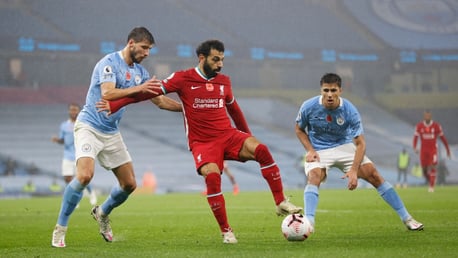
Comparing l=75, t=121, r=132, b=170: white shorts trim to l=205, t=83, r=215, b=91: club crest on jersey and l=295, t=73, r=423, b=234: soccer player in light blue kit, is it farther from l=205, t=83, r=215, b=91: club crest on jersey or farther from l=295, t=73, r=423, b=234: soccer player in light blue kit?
l=295, t=73, r=423, b=234: soccer player in light blue kit

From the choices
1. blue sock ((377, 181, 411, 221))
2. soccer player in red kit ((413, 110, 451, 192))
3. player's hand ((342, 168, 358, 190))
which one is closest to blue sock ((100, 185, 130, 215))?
player's hand ((342, 168, 358, 190))

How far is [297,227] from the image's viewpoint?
891cm

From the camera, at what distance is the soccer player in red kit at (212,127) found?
29.4 feet

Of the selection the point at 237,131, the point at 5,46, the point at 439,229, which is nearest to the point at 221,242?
the point at 237,131

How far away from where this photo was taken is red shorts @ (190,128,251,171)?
29.8 ft

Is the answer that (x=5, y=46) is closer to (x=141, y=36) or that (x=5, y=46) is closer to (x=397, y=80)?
(x=397, y=80)

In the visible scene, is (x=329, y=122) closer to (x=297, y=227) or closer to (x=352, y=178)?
(x=352, y=178)

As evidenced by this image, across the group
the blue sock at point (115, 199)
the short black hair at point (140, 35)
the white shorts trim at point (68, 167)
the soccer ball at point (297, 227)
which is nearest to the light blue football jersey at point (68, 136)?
the white shorts trim at point (68, 167)

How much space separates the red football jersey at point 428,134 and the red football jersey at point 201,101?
53.1 ft

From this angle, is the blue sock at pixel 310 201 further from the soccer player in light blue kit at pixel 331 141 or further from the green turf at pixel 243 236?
the green turf at pixel 243 236

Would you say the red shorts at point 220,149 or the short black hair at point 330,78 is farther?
the short black hair at point 330,78

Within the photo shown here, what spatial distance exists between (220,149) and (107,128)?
137 centimetres

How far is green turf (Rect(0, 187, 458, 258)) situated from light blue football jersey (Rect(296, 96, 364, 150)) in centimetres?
Answer: 110

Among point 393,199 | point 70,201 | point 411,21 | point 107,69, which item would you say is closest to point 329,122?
point 393,199
